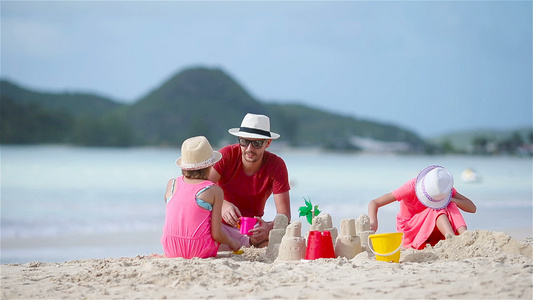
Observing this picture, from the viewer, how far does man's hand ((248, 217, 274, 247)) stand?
5426 millimetres

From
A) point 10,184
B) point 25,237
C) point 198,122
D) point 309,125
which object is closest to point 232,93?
point 198,122

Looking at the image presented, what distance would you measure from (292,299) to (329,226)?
5.07 ft

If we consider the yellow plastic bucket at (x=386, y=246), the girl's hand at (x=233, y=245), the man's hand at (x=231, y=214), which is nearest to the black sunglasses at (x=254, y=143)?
the man's hand at (x=231, y=214)

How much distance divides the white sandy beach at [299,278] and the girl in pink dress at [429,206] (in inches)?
24.7

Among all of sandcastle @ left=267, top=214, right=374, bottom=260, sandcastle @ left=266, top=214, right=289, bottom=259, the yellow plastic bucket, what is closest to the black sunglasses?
sandcastle @ left=266, top=214, right=289, bottom=259

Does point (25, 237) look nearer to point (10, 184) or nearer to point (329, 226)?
point (329, 226)

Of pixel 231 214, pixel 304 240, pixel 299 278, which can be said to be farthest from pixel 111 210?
pixel 299 278

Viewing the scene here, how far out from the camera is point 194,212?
4.55 metres

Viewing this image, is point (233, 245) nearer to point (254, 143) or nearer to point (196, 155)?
point (196, 155)

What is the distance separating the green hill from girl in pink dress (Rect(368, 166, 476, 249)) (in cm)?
5126

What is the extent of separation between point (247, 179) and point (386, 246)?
5.51ft

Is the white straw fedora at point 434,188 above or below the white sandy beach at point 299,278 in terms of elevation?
above

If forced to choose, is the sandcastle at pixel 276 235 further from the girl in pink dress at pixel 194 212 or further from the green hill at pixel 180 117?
the green hill at pixel 180 117

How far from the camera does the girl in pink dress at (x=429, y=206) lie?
5.32m
